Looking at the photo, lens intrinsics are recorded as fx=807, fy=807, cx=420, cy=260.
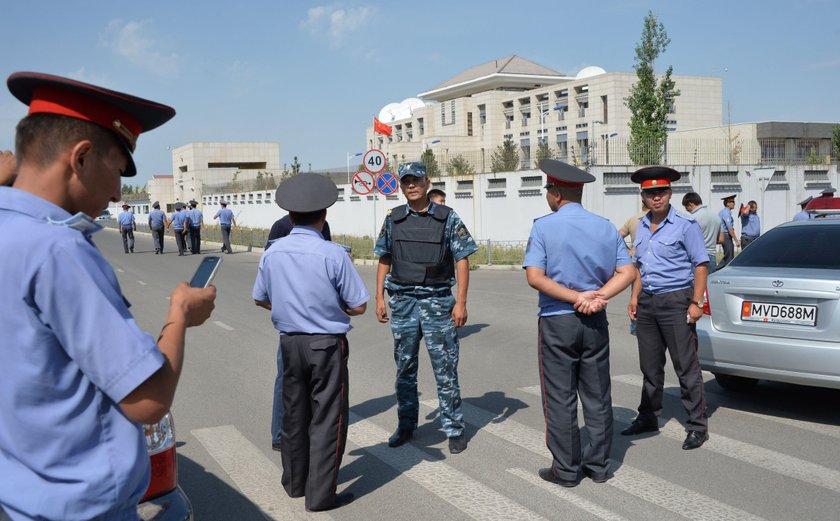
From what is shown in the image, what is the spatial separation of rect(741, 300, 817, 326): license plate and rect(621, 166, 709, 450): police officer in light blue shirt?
649mm

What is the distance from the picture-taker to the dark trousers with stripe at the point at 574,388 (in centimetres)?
522

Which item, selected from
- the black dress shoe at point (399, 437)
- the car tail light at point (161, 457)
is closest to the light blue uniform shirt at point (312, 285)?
the car tail light at point (161, 457)

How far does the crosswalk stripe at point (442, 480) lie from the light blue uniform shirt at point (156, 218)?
27159 mm

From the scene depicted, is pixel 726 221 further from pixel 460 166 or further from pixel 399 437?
pixel 399 437

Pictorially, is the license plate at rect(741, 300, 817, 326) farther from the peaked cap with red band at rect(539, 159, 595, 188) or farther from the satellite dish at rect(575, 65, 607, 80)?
the satellite dish at rect(575, 65, 607, 80)

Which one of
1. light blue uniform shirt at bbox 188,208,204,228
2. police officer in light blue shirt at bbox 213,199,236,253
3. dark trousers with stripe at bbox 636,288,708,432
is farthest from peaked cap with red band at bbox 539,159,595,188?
police officer in light blue shirt at bbox 213,199,236,253

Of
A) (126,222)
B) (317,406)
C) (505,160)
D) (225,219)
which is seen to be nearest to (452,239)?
(317,406)

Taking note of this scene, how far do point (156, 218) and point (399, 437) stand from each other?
2808cm

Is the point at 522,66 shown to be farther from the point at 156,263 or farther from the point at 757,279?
the point at 757,279

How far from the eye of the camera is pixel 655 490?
5.08 metres

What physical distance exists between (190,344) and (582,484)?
7.06 meters

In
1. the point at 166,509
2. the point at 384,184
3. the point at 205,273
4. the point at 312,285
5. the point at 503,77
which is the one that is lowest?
the point at 166,509

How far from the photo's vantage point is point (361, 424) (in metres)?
6.86

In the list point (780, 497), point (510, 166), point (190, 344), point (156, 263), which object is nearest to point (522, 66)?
point (510, 166)
